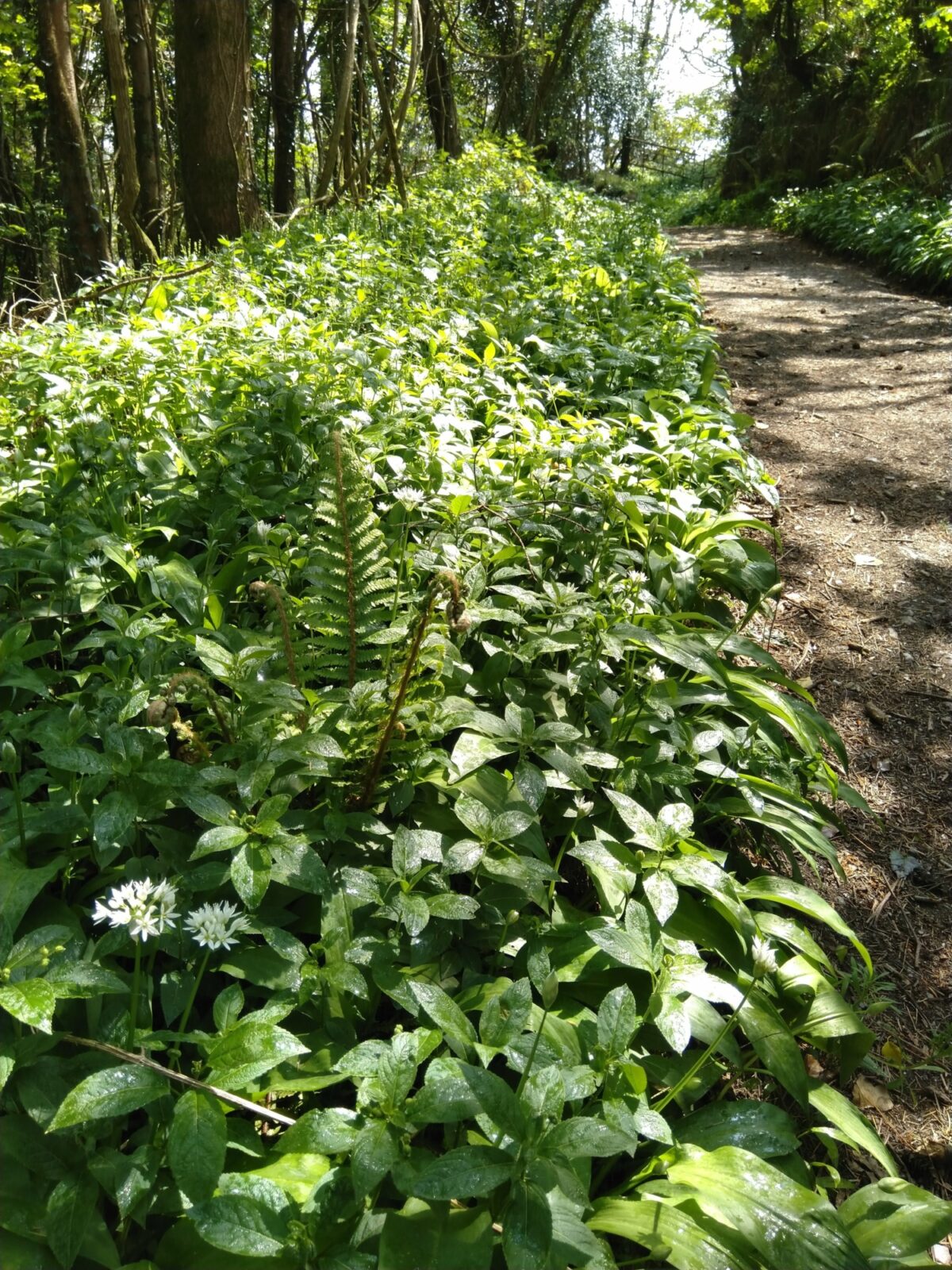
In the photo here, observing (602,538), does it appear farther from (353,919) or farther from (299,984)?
(299,984)

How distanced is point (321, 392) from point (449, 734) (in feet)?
4.95

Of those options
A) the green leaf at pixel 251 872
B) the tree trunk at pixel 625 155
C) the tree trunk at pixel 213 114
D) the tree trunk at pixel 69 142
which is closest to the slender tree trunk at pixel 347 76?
the tree trunk at pixel 213 114

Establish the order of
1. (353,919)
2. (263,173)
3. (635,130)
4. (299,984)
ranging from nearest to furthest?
(299,984) < (353,919) < (263,173) < (635,130)

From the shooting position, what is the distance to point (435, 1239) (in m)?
1.07

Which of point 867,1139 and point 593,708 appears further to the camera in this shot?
point 593,708

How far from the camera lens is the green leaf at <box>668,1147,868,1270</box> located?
3.85ft

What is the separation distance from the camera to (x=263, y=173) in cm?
1227

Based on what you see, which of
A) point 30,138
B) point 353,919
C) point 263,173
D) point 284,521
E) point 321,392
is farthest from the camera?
point 30,138

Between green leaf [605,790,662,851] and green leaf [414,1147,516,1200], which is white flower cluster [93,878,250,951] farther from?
green leaf [605,790,662,851]

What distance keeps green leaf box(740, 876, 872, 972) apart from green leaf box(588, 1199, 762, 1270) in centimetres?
67

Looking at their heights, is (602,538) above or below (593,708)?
above

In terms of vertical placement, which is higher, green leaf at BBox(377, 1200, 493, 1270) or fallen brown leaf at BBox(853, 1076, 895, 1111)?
green leaf at BBox(377, 1200, 493, 1270)

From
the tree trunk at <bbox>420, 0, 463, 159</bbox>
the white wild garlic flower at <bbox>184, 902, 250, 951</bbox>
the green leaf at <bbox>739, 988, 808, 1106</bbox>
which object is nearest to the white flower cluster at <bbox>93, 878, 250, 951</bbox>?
the white wild garlic flower at <bbox>184, 902, 250, 951</bbox>

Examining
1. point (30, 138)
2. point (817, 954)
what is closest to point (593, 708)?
point (817, 954)
